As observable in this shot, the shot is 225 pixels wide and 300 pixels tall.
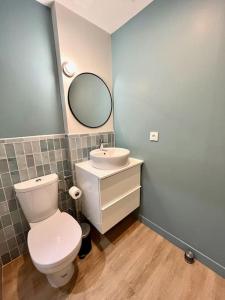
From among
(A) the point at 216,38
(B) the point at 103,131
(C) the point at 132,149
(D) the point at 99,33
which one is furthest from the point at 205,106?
(D) the point at 99,33

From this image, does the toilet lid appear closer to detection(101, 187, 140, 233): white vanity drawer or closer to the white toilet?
the white toilet

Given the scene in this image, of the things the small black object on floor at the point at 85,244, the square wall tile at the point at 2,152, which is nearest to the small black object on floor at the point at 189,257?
the small black object on floor at the point at 85,244

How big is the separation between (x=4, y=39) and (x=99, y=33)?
3.11ft

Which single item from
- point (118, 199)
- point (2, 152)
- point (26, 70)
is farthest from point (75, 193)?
point (26, 70)

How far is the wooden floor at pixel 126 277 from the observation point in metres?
1.05

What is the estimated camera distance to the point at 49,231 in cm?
113

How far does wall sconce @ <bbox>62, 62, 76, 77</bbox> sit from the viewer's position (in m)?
1.32

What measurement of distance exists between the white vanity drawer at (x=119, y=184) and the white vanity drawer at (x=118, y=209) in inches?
2.2

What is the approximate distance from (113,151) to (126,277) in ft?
3.82

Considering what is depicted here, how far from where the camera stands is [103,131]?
5.74 ft

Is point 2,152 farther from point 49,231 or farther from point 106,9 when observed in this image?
point 106,9

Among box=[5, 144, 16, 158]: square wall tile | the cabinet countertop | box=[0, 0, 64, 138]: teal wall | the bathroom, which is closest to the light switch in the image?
the bathroom

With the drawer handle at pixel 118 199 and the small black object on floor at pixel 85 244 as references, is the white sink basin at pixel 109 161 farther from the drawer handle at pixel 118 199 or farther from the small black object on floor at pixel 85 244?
the small black object on floor at pixel 85 244

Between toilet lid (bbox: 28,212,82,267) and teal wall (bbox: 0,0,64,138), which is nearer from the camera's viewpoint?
toilet lid (bbox: 28,212,82,267)
